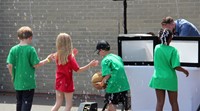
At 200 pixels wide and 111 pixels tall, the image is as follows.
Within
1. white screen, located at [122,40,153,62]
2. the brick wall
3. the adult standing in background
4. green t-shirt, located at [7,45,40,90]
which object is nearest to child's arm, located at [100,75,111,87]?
white screen, located at [122,40,153,62]

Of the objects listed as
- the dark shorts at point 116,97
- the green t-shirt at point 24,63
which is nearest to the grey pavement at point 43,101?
the dark shorts at point 116,97

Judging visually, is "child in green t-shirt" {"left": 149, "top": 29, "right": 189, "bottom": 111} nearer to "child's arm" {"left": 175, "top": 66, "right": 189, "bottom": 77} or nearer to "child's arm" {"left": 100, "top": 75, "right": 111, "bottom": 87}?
"child's arm" {"left": 175, "top": 66, "right": 189, "bottom": 77}

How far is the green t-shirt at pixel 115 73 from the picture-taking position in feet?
26.3

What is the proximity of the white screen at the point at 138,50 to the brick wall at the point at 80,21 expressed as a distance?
3088 mm

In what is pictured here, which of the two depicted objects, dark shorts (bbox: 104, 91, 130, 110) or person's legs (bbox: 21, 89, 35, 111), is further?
dark shorts (bbox: 104, 91, 130, 110)

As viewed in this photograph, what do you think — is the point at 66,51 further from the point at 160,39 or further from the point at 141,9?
the point at 141,9

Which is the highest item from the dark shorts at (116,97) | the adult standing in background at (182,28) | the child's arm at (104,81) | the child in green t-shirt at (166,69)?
the adult standing in background at (182,28)

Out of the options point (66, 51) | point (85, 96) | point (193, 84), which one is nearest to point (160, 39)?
point (193, 84)

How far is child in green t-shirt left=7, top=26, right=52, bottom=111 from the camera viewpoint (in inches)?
314

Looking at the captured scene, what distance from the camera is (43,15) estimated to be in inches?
467

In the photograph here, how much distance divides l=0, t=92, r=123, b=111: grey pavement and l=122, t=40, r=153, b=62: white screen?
7.06 ft

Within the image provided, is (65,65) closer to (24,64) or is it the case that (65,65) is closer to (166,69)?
(24,64)

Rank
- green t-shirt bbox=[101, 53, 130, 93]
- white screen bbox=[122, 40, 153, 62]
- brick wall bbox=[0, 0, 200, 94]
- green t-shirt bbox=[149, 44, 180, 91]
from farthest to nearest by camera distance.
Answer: brick wall bbox=[0, 0, 200, 94] < green t-shirt bbox=[101, 53, 130, 93] < white screen bbox=[122, 40, 153, 62] < green t-shirt bbox=[149, 44, 180, 91]

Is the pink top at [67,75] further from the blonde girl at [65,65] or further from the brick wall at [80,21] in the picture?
the brick wall at [80,21]
